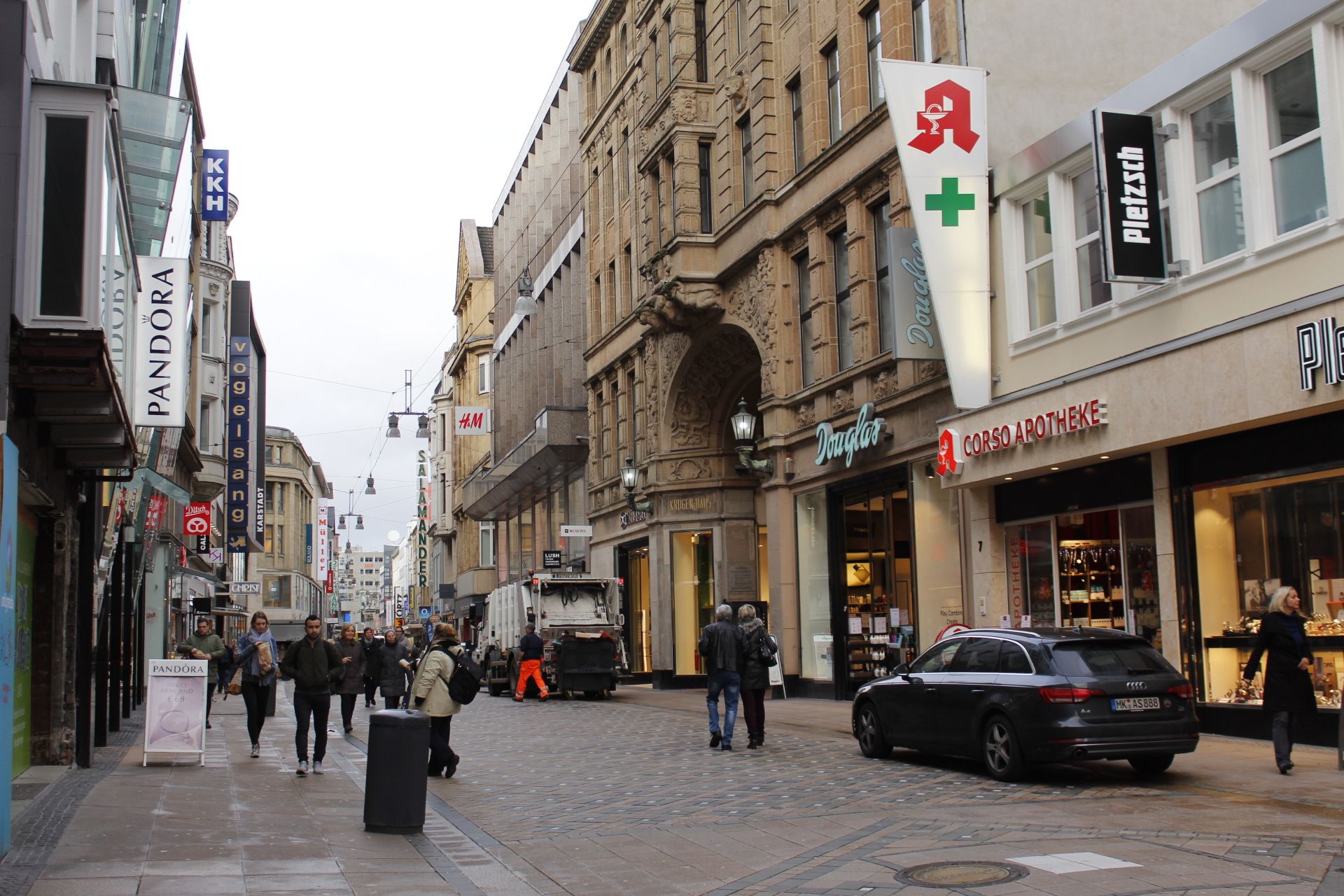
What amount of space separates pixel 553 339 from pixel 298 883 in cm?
4254

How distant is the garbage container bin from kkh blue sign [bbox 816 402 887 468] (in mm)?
14828

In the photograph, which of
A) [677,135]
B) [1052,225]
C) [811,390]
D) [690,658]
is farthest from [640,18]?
[1052,225]

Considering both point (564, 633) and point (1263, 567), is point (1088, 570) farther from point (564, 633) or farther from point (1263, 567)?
point (564, 633)

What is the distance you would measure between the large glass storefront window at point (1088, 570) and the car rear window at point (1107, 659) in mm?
4418

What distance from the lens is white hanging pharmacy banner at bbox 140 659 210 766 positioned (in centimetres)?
1631

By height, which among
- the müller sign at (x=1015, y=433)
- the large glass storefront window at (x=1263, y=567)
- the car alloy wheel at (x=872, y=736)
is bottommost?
the car alloy wheel at (x=872, y=736)

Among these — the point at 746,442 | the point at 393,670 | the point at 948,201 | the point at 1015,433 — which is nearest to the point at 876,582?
the point at 746,442

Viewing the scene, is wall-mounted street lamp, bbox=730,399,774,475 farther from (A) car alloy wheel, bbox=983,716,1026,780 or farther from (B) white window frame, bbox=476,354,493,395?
(B) white window frame, bbox=476,354,493,395

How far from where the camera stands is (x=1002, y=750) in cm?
1326

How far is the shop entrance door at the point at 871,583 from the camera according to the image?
81.1ft

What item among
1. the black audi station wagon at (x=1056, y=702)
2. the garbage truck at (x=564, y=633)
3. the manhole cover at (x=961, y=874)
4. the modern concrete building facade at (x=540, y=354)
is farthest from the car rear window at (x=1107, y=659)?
the modern concrete building facade at (x=540, y=354)

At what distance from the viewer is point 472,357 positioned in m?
81.1

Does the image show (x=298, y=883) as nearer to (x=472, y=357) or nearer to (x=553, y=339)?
(x=553, y=339)

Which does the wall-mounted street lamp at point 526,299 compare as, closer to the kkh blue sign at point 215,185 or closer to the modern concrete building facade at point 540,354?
the modern concrete building facade at point 540,354
